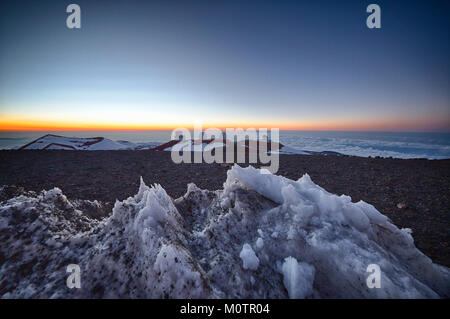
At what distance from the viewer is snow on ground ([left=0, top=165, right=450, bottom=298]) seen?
80.7 inches

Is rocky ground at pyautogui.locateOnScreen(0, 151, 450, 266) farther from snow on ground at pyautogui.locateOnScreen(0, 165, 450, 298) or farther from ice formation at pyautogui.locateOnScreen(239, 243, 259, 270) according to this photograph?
ice formation at pyautogui.locateOnScreen(239, 243, 259, 270)

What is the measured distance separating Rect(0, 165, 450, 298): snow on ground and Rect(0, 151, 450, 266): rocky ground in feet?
7.40

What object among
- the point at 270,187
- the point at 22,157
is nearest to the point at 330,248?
the point at 270,187

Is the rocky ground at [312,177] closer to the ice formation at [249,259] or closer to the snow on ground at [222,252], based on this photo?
the snow on ground at [222,252]

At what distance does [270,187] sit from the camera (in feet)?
10.6

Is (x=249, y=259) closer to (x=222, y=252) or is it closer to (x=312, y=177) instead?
(x=222, y=252)

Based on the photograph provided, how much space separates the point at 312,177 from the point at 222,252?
875cm

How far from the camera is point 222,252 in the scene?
2383 millimetres

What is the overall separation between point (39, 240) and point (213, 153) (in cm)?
1445

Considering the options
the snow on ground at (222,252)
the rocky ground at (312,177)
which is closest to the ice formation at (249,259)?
the snow on ground at (222,252)

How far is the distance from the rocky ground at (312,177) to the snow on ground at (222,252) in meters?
2.25

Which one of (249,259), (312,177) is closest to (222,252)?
(249,259)

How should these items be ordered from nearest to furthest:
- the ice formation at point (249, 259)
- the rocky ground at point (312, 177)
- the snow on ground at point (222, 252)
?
the snow on ground at point (222, 252) < the ice formation at point (249, 259) < the rocky ground at point (312, 177)

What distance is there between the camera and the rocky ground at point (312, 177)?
5.81 m
